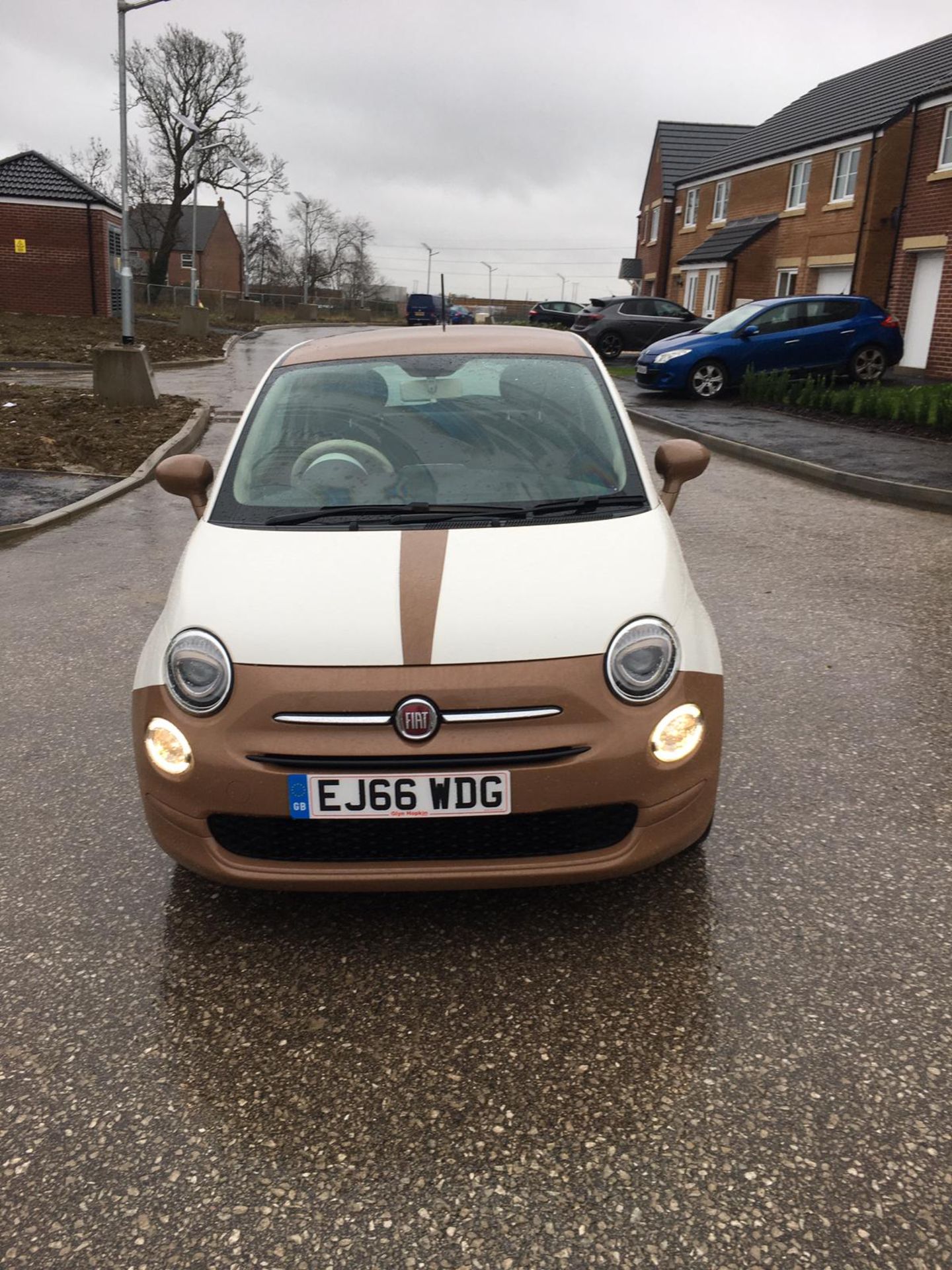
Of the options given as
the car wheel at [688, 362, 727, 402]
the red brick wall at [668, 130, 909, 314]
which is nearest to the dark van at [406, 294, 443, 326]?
the red brick wall at [668, 130, 909, 314]

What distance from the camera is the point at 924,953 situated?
9.75 feet

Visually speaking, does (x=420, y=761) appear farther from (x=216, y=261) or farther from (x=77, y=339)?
(x=216, y=261)

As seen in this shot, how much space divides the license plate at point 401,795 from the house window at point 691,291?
34.8 metres

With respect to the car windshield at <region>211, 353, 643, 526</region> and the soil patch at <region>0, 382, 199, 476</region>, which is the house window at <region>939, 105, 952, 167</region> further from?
the car windshield at <region>211, 353, 643, 526</region>

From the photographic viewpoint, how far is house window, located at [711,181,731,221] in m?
34.5

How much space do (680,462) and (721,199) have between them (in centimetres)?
3468

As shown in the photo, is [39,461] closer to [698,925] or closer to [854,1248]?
[698,925]

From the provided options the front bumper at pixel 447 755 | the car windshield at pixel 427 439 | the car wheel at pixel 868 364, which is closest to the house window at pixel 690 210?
the car wheel at pixel 868 364

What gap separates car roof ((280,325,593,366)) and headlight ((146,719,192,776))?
196 centimetres

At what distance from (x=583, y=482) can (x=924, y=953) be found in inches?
70.0

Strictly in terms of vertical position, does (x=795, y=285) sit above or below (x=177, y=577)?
above

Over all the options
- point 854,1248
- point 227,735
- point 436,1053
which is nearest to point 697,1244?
point 854,1248

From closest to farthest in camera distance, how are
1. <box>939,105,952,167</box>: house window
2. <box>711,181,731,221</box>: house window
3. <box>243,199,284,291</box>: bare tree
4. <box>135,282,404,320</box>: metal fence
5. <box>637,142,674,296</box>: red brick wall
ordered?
1. <box>939,105,952,167</box>: house window
2. <box>711,181,731,221</box>: house window
3. <box>637,142,674,296</box>: red brick wall
4. <box>135,282,404,320</box>: metal fence
5. <box>243,199,284,291</box>: bare tree

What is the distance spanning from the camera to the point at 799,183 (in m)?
29.3
